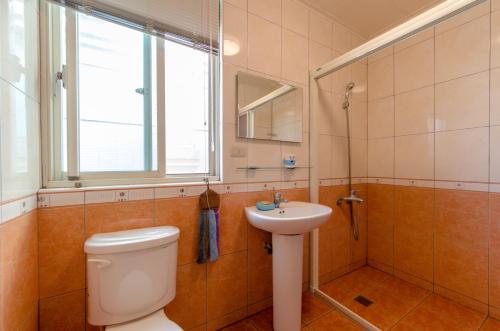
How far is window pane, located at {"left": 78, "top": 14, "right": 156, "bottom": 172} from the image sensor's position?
1101mm

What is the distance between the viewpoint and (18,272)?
0.74 meters

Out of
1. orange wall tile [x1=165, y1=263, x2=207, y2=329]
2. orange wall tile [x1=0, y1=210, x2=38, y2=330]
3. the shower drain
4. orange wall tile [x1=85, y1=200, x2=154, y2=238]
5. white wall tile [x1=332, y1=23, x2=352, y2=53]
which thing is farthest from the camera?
white wall tile [x1=332, y1=23, x2=352, y2=53]

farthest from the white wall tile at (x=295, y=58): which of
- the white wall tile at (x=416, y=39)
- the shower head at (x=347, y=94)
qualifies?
the white wall tile at (x=416, y=39)

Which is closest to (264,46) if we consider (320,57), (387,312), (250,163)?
(320,57)

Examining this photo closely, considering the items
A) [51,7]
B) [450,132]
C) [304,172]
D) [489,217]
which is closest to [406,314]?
[489,217]

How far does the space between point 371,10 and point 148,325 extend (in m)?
2.75

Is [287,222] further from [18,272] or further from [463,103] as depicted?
[463,103]

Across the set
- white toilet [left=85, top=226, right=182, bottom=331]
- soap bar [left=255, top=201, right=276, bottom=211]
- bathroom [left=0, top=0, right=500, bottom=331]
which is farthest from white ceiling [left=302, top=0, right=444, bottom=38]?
white toilet [left=85, top=226, right=182, bottom=331]

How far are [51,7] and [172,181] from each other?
3.43 feet

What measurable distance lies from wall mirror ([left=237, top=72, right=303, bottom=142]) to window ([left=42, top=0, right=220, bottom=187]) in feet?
0.64

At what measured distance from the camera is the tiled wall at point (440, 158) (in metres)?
1.49

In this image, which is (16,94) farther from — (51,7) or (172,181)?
(172,181)

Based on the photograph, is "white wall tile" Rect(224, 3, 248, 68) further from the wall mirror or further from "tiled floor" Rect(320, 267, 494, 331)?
"tiled floor" Rect(320, 267, 494, 331)

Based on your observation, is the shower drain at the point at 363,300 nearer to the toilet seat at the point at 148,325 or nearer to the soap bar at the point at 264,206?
the soap bar at the point at 264,206
